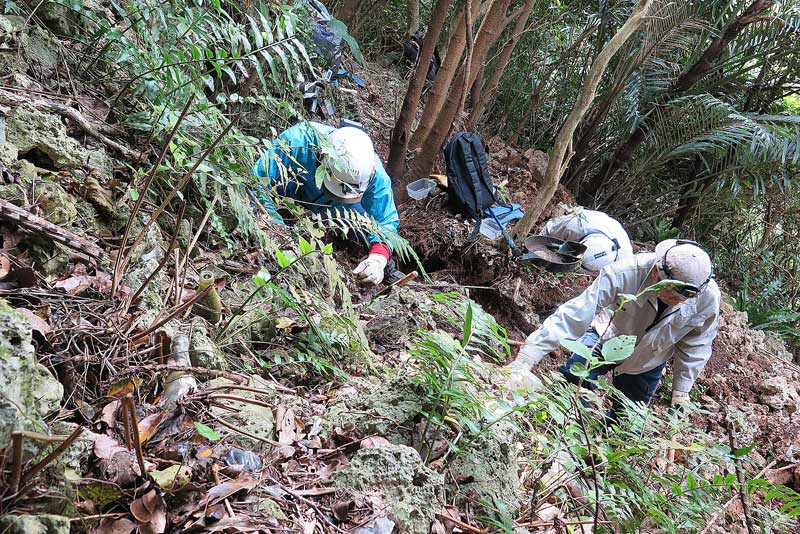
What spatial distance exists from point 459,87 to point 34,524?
5.07 metres

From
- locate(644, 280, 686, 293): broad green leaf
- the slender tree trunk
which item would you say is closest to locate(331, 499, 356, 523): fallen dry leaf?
locate(644, 280, 686, 293): broad green leaf

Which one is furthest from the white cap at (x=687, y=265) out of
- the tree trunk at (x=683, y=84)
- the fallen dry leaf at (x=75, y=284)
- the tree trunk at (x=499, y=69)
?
the tree trunk at (x=683, y=84)

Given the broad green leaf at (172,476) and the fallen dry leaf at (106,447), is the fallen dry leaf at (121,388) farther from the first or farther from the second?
the broad green leaf at (172,476)

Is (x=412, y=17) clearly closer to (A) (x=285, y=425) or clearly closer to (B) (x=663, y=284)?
(B) (x=663, y=284)

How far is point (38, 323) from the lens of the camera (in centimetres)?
142

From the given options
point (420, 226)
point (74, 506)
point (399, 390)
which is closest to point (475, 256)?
point (420, 226)

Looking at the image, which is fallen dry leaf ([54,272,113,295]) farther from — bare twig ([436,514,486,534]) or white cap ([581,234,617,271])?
white cap ([581,234,617,271])

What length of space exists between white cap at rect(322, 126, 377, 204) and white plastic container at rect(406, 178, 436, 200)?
148 cm

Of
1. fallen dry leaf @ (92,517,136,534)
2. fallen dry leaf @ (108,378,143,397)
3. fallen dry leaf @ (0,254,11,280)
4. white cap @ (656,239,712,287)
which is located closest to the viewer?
fallen dry leaf @ (92,517,136,534)

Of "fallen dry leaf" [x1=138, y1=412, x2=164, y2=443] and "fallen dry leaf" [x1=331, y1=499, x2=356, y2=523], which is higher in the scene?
"fallen dry leaf" [x1=138, y1=412, x2=164, y2=443]

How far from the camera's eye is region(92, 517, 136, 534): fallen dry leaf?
1114mm

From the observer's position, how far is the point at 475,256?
19.0 ft

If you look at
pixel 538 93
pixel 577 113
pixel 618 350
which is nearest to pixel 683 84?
pixel 538 93

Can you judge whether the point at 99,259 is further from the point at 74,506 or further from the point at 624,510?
the point at 624,510
